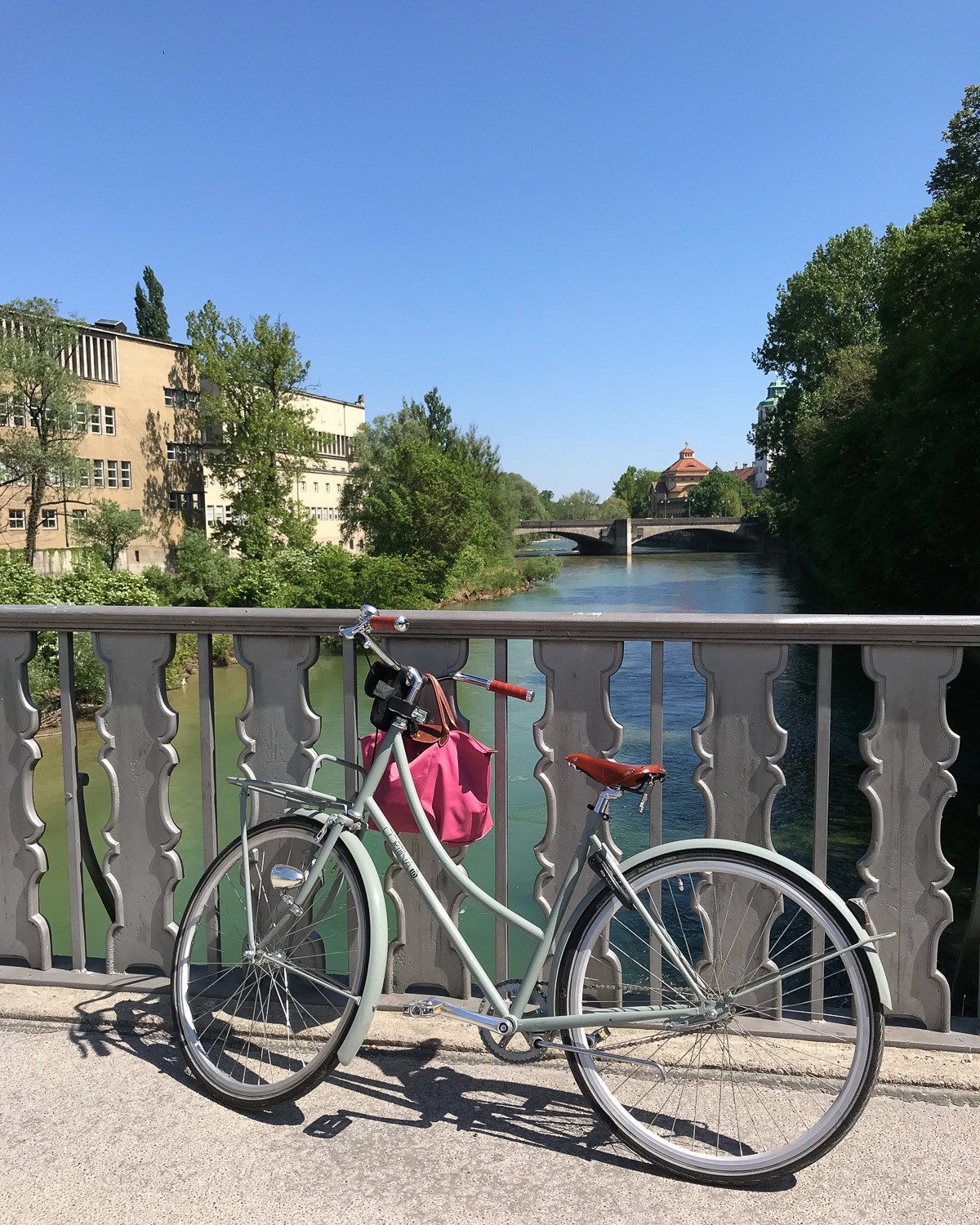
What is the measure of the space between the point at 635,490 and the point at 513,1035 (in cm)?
14118

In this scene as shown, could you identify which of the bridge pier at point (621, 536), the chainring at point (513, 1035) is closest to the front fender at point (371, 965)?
the chainring at point (513, 1035)

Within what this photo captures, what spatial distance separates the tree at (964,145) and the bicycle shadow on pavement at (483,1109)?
2499cm

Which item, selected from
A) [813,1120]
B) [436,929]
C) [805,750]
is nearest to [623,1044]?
[813,1120]

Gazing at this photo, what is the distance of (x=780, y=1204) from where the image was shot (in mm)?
1963

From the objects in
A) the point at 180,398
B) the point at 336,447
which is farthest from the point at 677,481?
the point at 180,398

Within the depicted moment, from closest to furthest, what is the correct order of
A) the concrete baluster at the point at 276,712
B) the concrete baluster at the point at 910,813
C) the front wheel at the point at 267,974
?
the front wheel at the point at 267,974
the concrete baluster at the point at 910,813
the concrete baluster at the point at 276,712

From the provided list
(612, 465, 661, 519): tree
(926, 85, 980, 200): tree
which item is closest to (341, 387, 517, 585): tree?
(926, 85, 980, 200): tree

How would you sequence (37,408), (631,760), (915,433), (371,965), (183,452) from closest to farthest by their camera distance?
(371,965) → (631,760) → (915,433) → (37,408) → (183,452)

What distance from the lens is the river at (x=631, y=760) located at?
12500 millimetres

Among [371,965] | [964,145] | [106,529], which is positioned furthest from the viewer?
[106,529]

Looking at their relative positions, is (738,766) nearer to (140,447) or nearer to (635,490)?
(140,447)

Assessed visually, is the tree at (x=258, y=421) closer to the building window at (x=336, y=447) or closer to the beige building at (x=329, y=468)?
the beige building at (x=329, y=468)

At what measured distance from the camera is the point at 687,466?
161750 mm

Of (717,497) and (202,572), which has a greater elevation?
(717,497)
